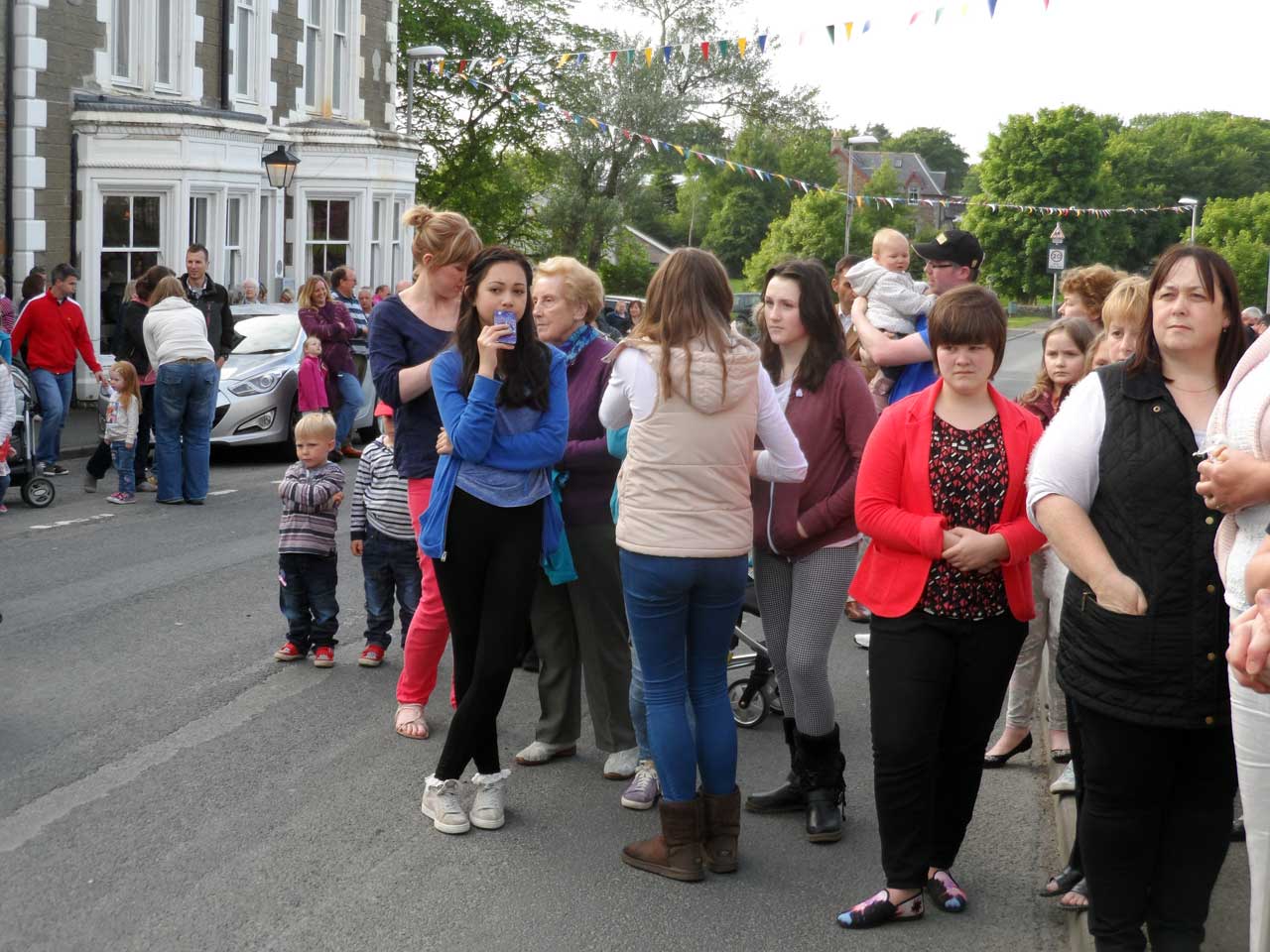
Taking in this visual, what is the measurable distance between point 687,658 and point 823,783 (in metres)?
0.82

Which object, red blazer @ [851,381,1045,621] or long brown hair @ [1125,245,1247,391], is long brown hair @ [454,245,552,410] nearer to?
red blazer @ [851,381,1045,621]

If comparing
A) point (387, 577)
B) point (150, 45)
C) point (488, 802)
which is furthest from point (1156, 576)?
point (150, 45)

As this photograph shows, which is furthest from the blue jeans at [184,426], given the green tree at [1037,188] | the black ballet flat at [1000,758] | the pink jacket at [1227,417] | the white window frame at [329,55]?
the green tree at [1037,188]

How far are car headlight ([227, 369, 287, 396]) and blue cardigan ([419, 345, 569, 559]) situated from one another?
11.7 metres

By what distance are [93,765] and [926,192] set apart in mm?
136139

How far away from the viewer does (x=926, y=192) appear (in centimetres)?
13650

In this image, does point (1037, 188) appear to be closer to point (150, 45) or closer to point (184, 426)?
point (150, 45)

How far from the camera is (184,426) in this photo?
43.9ft

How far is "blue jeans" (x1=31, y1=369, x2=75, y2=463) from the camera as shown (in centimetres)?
1503

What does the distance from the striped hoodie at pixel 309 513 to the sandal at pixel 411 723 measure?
131 centimetres

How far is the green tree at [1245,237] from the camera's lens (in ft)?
178

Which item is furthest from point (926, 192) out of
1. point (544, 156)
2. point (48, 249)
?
point (48, 249)

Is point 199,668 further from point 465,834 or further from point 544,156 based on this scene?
point 544,156

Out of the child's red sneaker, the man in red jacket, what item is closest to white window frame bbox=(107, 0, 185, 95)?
the man in red jacket
